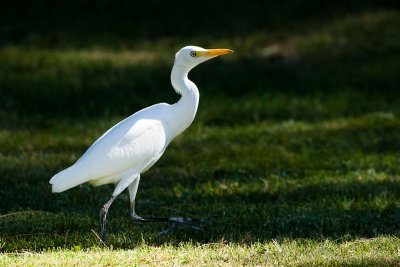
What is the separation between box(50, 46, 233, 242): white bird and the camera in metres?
5.75

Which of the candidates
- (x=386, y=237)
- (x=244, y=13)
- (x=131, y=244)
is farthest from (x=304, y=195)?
(x=244, y=13)

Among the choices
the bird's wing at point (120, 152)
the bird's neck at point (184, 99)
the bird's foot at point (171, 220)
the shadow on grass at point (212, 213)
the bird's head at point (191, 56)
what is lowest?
the shadow on grass at point (212, 213)

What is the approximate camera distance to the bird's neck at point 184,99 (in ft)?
20.0

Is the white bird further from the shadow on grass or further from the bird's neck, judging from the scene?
the shadow on grass

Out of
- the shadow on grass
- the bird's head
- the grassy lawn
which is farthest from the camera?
the bird's head

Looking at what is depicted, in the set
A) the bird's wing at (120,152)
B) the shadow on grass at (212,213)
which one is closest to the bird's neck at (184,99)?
the bird's wing at (120,152)

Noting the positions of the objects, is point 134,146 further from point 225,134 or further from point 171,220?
point 225,134

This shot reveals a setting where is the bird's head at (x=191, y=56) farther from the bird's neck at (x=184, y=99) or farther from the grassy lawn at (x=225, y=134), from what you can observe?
the grassy lawn at (x=225, y=134)

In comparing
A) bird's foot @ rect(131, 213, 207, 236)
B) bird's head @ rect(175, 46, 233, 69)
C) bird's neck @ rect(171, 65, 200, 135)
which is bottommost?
bird's foot @ rect(131, 213, 207, 236)

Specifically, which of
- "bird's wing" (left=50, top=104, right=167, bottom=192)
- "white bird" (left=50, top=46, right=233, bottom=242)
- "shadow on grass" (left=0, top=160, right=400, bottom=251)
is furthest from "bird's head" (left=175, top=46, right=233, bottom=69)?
"shadow on grass" (left=0, top=160, right=400, bottom=251)

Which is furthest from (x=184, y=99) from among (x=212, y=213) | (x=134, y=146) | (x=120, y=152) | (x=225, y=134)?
(x=225, y=134)

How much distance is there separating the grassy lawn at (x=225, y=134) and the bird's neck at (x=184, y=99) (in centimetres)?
84

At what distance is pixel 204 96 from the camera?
11.8m

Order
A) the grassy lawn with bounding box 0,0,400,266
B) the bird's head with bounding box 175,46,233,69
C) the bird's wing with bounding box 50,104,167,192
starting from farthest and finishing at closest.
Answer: the bird's head with bounding box 175,46,233,69, the grassy lawn with bounding box 0,0,400,266, the bird's wing with bounding box 50,104,167,192
